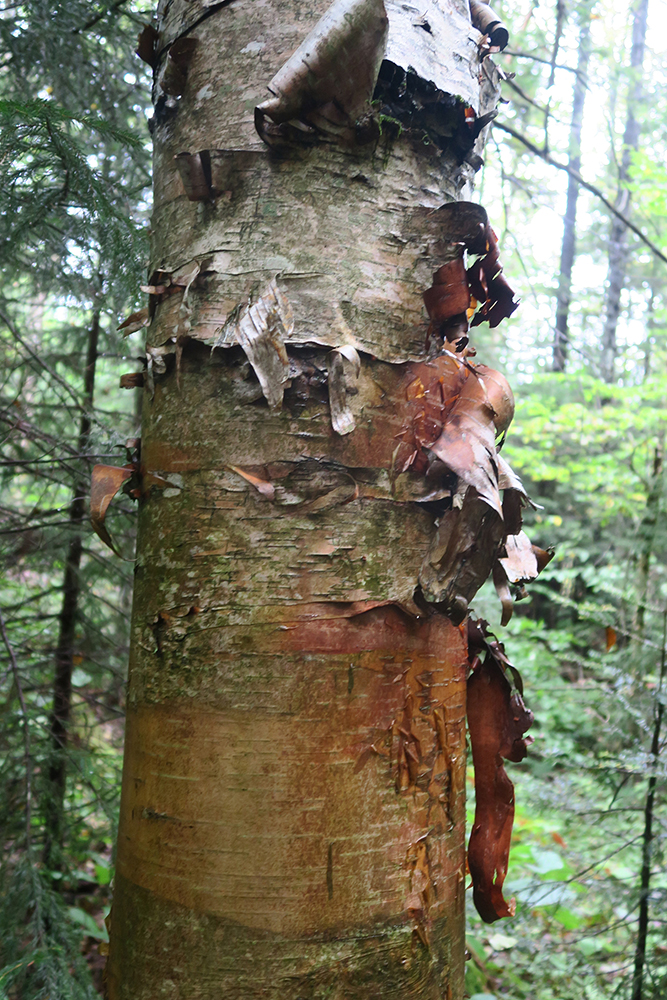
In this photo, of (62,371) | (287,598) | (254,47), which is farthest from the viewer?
(62,371)

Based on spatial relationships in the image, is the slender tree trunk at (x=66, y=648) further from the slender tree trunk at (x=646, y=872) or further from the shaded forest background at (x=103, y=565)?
the slender tree trunk at (x=646, y=872)

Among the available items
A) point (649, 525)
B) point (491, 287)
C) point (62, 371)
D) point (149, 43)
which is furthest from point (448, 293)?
point (62, 371)

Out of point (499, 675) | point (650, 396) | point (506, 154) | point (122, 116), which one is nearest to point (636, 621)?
point (499, 675)

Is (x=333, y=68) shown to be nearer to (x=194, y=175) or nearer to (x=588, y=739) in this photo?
(x=194, y=175)

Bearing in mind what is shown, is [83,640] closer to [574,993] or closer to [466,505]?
[574,993]

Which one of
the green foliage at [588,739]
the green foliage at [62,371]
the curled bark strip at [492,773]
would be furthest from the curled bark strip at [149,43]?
the green foliage at [588,739]

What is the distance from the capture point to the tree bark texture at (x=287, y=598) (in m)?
0.71

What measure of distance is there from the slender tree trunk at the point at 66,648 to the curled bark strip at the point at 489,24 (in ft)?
6.79

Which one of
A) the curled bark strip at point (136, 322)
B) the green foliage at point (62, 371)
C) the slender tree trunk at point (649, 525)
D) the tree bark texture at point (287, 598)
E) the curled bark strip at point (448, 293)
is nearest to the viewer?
the tree bark texture at point (287, 598)

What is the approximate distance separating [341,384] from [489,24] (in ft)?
2.22

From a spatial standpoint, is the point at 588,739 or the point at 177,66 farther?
the point at 588,739

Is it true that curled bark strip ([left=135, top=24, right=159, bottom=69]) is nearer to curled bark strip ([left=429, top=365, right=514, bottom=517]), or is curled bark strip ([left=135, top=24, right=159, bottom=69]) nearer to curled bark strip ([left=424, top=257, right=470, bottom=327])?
curled bark strip ([left=424, top=257, right=470, bottom=327])

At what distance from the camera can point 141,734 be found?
0.81 m

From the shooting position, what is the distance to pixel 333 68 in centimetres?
75
